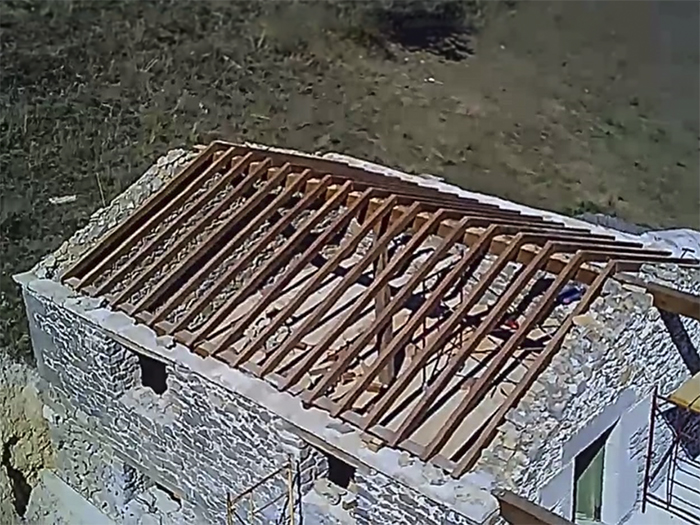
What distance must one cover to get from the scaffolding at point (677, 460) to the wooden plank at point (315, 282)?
4.19m

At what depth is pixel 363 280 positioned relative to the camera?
14.6 meters

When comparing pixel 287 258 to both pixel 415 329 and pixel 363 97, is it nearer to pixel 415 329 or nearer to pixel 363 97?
pixel 415 329

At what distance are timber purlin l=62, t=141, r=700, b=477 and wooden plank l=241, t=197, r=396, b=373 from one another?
2 centimetres

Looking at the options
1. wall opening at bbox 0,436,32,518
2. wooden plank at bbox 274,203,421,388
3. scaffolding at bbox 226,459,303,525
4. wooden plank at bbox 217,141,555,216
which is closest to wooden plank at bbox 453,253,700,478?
scaffolding at bbox 226,459,303,525

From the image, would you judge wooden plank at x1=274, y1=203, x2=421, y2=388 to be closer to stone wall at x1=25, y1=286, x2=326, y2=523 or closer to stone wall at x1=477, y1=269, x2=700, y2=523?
stone wall at x1=25, y1=286, x2=326, y2=523

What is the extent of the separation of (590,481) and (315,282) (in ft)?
13.9

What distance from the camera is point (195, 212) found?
40.4 ft

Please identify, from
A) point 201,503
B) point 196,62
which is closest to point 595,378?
point 201,503

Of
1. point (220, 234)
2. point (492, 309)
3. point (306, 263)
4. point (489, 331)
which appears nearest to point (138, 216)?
point (220, 234)

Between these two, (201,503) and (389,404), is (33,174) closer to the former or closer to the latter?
(201,503)

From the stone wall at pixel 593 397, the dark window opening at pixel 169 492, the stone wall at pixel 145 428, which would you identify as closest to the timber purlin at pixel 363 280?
the stone wall at pixel 593 397

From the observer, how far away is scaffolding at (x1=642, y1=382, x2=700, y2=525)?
10.5m

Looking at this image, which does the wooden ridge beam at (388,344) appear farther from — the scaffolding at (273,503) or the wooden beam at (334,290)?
the scaffolding at (273,503)

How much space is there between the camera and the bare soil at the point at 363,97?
24.4 metres
